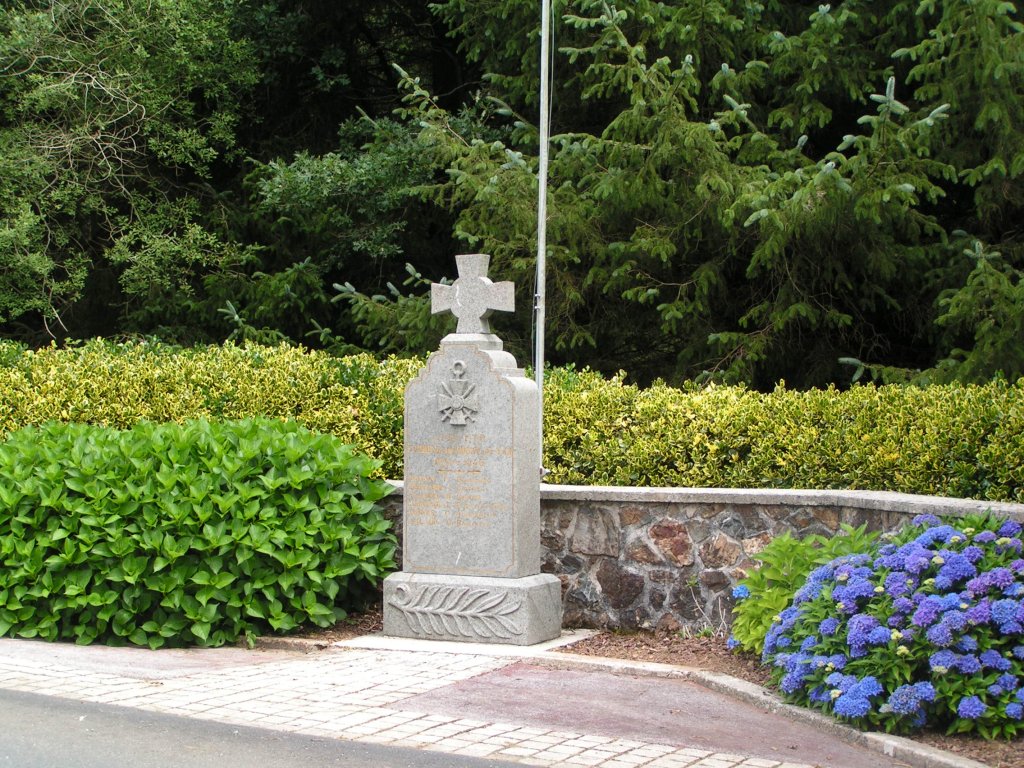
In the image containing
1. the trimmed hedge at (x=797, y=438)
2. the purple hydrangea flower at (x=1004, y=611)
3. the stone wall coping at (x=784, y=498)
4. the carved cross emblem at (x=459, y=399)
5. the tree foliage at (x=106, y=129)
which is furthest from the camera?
the tree foliage at (x=106, y=129)

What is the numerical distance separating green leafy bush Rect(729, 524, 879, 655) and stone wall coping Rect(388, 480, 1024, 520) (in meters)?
0.25

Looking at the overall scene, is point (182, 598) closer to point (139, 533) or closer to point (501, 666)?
point (139, 533)

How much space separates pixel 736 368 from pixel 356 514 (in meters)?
4.43

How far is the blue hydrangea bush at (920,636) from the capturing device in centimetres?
566

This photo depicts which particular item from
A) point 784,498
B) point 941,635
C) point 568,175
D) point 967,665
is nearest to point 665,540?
point 784,498

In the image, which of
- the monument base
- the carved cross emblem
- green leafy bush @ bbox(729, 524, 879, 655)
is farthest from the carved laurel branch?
green leafy bush @ bbox(729, 524, 879, 655)

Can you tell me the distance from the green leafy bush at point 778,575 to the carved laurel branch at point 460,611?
1509 mm

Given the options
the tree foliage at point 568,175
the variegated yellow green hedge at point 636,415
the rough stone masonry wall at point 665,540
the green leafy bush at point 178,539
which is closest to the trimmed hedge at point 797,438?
the variegated yellow green hedge at point 636,415

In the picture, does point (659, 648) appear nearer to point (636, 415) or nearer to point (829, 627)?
point (636, 415)

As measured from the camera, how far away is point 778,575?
7148 millimetres

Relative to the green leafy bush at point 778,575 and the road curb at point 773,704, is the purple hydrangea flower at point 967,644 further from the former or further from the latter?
the green leafy bush at point 778,575

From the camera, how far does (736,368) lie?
11.4 metres

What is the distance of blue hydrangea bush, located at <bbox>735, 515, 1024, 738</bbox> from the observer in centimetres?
566

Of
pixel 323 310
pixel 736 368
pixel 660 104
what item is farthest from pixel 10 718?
pixel 323 310
